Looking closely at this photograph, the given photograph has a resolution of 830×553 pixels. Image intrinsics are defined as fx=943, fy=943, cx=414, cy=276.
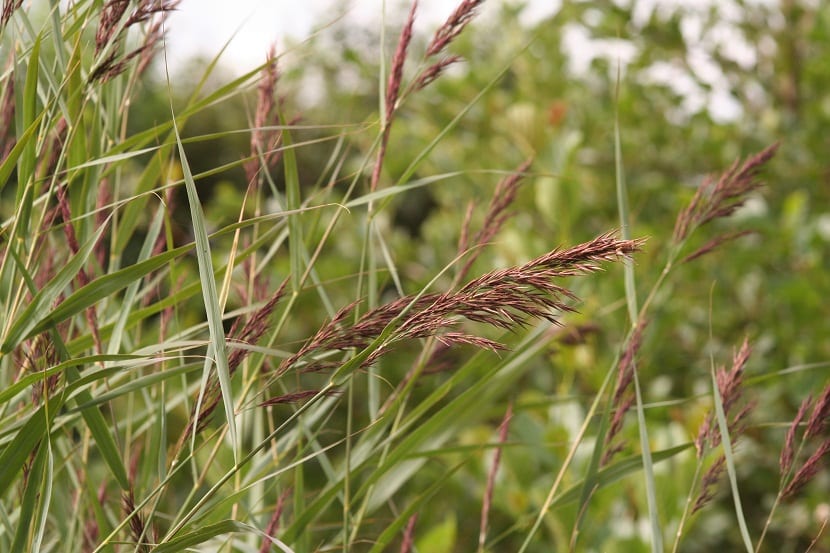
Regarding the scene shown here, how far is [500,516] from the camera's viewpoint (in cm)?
243

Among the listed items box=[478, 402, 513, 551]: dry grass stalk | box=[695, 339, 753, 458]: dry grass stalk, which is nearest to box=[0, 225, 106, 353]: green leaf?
box=[478, 402, 513, 551]: dry grass stalk

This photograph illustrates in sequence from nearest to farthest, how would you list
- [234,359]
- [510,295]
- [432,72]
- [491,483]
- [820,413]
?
1. [510,295]
2. [234,359]
3. [820,413]
4. [432,72]
5. [491,483]

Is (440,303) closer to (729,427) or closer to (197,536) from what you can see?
(197,536)

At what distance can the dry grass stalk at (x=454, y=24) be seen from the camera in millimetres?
855

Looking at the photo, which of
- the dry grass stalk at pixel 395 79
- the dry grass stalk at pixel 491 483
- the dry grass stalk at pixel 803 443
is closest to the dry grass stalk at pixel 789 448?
the dry grass stalk at pixel 803 443

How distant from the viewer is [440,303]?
60cm

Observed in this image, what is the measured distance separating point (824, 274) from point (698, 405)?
1.38 feet

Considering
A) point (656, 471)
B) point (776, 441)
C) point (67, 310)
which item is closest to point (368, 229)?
point (67, 310)

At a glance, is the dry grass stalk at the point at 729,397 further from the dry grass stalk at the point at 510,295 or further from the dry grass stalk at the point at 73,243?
the dry grass stalk at the point at 73,243

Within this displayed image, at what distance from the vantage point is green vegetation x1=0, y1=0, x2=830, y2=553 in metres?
0.74

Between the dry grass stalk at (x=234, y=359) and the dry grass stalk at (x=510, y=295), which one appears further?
the dry grass stalk at (x=234, y=359)

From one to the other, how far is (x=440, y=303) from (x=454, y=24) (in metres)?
0.36

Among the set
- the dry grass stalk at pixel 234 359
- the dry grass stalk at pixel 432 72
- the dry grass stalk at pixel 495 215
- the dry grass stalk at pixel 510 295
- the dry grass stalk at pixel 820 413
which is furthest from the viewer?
the dry grass stalk at pixel 495 215

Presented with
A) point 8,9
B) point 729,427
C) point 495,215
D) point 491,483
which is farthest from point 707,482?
point 8,9
